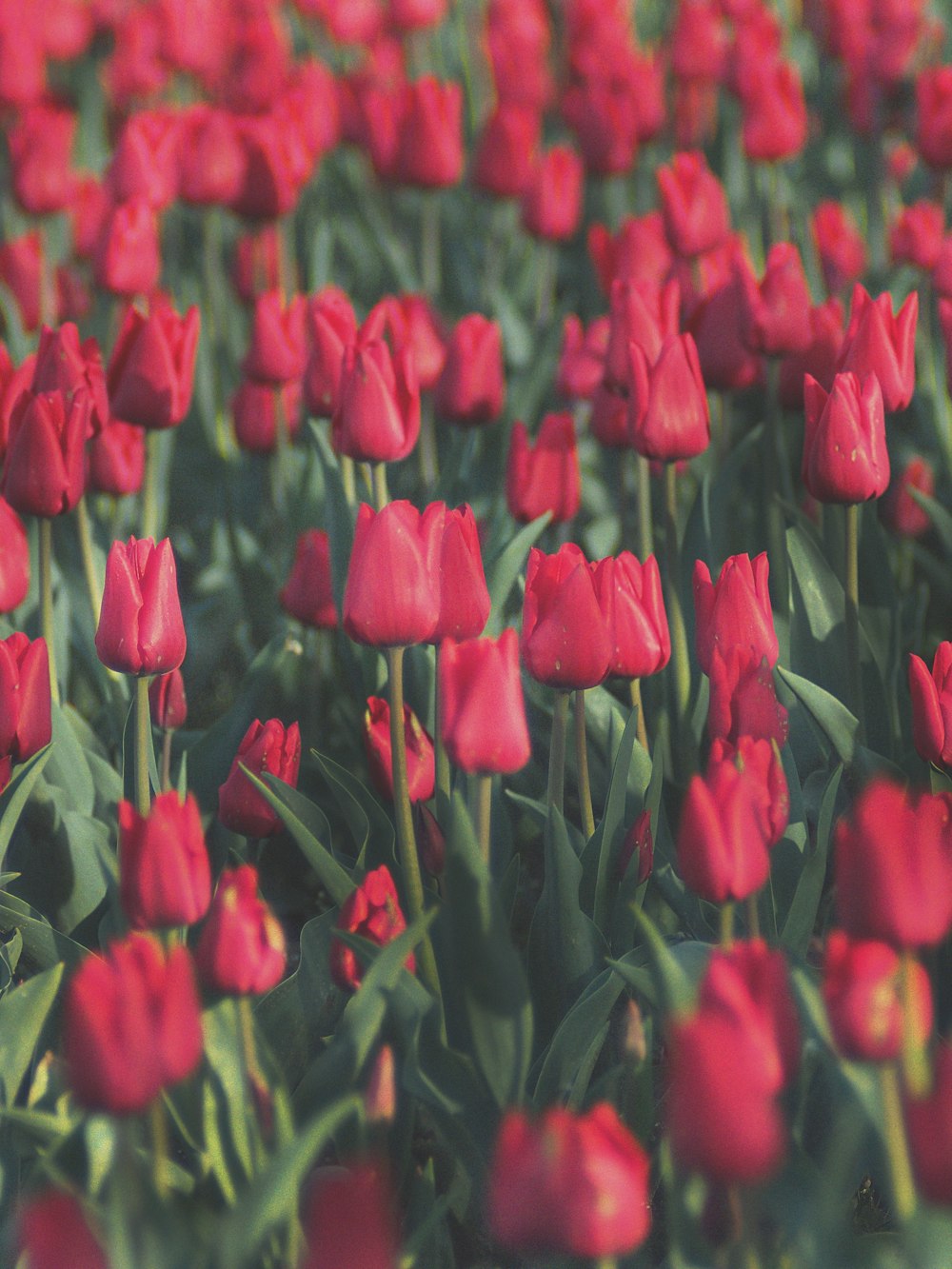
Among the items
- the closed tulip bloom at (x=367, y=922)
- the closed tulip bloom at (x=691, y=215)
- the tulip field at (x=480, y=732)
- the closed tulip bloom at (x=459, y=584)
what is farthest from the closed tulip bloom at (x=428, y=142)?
the closed tulip bloom at (x=367, y=922)

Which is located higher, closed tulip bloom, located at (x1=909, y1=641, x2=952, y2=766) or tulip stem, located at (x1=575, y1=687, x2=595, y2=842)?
closed tulip bloom, located at (x1=909, y1=641, x2=952, y2=766)

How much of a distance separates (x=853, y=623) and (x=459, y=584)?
594mm

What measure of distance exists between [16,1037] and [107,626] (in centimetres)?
39

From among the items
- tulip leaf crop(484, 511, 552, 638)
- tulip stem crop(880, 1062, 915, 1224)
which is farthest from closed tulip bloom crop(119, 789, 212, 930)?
tulip leaf crop(484, 511, 552, 638)

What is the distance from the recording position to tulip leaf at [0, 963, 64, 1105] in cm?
124

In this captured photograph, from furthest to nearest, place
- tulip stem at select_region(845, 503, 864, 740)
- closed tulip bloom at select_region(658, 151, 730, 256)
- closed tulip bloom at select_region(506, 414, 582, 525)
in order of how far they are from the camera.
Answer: closed tulip bloom at select_region(658, 151, 730, 256), closed tulip bloom at select_region(506, 414, 582, 525), tulip stem at select_region(845, 503, 864, 740)

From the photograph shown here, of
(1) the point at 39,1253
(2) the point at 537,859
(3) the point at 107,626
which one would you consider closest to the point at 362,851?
(3) the point at 107,626

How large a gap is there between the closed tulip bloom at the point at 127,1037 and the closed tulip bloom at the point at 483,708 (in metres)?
0.35

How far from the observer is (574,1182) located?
78 cm

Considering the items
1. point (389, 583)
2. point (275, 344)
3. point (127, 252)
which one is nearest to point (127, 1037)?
point (389, 583)

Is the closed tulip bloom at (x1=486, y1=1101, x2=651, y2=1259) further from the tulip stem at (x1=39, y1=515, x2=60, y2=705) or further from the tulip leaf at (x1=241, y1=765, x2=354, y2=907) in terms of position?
the tulip stem at (x1=39, y1=515, x2=60, y2=705)

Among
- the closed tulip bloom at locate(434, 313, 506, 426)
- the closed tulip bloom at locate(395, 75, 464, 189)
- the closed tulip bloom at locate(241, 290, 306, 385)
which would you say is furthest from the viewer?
the closed tulip bloom at locate(395, 75, 464, 189)

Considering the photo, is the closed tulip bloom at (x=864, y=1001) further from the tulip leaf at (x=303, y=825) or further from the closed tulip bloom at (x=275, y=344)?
the closed tulip bloom at (x=275, y=344)

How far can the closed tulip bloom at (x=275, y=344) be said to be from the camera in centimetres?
219
